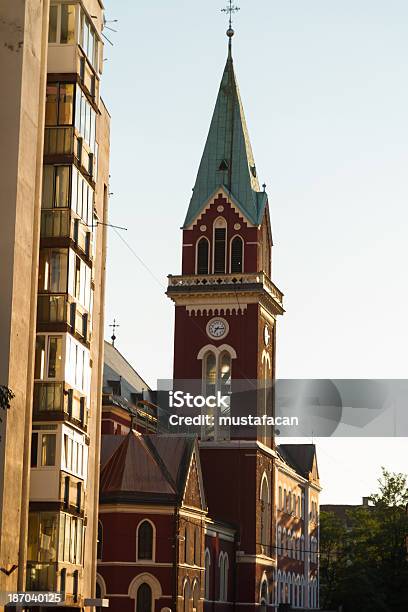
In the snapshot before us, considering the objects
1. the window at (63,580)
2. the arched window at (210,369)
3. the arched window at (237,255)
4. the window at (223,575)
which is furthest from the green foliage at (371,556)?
the window at (63,580)

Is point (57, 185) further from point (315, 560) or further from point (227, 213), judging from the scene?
point (315, 560)

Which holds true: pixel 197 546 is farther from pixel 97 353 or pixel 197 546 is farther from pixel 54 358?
pixel 54 358

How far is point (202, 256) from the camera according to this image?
86.4 metres

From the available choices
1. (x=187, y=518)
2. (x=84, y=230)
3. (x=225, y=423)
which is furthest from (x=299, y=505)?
(x=84, y=230)

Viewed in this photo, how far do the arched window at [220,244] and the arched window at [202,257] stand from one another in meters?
0.55

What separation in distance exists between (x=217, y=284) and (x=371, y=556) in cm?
A: 3330

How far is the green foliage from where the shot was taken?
94.2 m

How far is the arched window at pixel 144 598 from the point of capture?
6762 centimetres

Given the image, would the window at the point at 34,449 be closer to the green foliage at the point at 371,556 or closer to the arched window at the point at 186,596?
the arched window at the point at 186,596

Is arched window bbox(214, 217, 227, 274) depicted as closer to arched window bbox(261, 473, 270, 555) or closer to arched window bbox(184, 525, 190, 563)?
arched window bbox(261, 473, 270, 555)

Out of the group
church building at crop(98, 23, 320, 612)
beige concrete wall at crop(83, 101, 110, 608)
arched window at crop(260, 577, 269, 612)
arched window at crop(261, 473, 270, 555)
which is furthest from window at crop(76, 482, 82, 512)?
arched window at crop(260, 577, 269, 612)

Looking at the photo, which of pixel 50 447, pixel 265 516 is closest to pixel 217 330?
pixel 265 516

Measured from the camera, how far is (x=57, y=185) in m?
36.2

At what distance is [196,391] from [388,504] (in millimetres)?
29920
